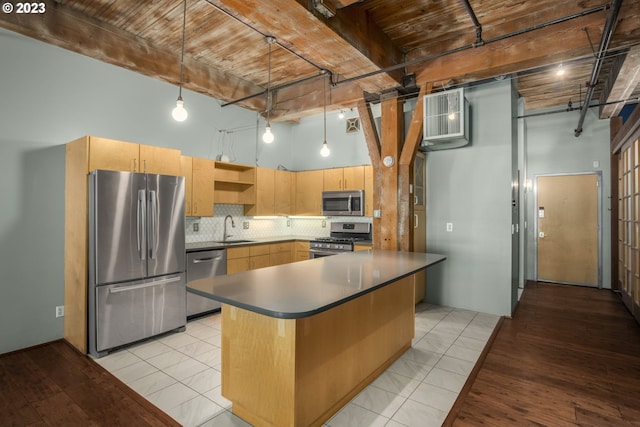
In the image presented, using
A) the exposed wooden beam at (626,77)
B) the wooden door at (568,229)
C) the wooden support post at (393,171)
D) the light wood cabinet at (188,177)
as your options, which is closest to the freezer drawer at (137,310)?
the light wood cabinet at (188,177)

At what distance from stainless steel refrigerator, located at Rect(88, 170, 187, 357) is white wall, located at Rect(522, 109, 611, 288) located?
6352mm

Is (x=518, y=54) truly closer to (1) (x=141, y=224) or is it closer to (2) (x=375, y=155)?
(2) (x=375, y=155)

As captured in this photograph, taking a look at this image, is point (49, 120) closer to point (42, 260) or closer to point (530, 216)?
point (42, 260)

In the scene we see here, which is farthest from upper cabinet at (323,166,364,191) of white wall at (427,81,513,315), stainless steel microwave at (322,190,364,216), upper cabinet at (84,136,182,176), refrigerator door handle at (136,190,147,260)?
refrigerator door handle at (136,190,147,260)

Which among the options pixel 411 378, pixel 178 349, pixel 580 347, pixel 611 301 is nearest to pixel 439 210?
pixel 580 347

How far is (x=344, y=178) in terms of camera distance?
563cm

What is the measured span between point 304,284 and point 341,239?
3199mm

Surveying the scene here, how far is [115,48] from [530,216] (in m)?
7.35

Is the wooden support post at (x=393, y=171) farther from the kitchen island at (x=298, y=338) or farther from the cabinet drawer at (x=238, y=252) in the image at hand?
the cabinet drawer at (x=238, y=252)

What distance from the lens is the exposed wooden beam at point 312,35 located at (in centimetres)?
237

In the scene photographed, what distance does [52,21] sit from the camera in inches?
124

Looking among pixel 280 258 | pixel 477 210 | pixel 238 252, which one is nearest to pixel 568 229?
pixel 477 210

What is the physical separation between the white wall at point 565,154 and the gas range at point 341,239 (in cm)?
348

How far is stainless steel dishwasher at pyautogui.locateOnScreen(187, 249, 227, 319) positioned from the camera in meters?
4.10
